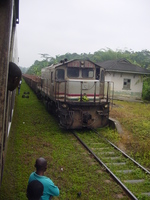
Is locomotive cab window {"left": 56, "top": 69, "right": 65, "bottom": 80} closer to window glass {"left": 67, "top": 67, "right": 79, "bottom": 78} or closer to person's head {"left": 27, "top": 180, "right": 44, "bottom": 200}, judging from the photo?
window glass {"left": 67, "top": 67, "right": 79, "bottom": 78}

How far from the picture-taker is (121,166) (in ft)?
19.8

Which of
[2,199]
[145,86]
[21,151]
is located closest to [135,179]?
[2,199]

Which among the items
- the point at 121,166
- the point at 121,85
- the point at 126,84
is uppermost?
the point at 126,84

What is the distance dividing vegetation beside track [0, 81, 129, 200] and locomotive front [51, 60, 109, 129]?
78cm

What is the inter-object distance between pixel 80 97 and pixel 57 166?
388 centimetres

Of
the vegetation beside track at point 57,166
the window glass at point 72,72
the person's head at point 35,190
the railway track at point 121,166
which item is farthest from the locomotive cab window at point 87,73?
the person's head at point 35,190

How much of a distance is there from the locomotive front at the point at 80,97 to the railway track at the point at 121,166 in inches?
38.6

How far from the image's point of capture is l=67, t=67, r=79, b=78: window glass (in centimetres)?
999

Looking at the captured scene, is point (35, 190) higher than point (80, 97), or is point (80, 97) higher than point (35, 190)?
point (80, 97)

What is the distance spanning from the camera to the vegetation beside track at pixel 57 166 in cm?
465

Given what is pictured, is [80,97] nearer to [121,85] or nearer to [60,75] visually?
[60,75]

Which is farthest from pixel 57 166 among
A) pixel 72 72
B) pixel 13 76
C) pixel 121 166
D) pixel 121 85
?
pixel 121 85

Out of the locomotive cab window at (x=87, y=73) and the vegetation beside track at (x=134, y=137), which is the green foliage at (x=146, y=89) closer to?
the vegetation beside track at (x=134, y=137)

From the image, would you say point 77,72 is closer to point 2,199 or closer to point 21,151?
point 21,151
